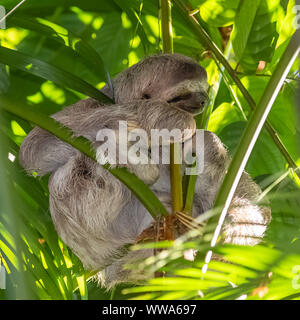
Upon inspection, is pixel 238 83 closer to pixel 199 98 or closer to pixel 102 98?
pixel 199 98

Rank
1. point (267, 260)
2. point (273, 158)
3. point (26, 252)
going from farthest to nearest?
point (273, 158) < point (26, 252) < point (267, 260)

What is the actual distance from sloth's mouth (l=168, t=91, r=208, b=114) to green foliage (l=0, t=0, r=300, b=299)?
97mm

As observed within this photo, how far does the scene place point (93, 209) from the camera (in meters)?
2.59

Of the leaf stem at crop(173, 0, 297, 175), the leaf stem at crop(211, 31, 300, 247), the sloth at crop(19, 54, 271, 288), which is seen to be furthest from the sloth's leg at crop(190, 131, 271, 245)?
the leaf stem at crop(211, 31, 300, 247)

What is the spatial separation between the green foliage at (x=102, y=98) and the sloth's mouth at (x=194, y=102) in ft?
0.32

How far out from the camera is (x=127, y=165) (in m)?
2.43

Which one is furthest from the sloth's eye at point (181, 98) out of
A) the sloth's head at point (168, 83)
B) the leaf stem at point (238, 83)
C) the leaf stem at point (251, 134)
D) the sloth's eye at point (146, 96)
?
the leaf stem at point (251, 134)

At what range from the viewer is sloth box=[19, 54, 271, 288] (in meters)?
2.54

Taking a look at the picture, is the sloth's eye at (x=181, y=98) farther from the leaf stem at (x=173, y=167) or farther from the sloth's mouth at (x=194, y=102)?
the leaf stem at (x=173, y=167)

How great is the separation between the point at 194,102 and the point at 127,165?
517 millimetres

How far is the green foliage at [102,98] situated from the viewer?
118cm
